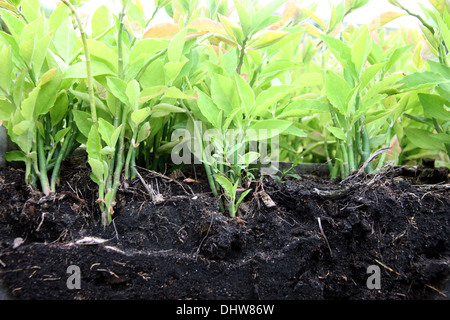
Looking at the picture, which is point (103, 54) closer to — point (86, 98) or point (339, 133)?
point (86, 98)

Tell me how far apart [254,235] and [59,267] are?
353mm

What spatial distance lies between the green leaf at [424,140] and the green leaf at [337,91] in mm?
290

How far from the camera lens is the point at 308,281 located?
60 centimetres

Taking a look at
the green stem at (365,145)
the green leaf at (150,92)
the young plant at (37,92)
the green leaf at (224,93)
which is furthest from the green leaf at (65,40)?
the green stem at (365,145)

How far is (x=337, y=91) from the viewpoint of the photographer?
79 centimetres

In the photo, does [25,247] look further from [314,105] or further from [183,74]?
[314,105]

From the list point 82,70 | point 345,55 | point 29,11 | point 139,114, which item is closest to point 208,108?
point 139,114

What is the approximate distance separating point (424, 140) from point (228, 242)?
679 millimetres

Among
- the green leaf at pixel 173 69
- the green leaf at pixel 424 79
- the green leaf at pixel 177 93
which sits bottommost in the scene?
the green leaf at pixel 424 79

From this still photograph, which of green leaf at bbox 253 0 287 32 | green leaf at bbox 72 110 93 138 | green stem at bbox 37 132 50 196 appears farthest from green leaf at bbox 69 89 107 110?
green leaf at bbox 253 0 287 32

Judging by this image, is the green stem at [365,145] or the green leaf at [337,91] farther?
the green stem at [365,145]

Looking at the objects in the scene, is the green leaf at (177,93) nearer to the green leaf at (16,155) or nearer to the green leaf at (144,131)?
the green leaf at (144,131)

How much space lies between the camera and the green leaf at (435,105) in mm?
835
